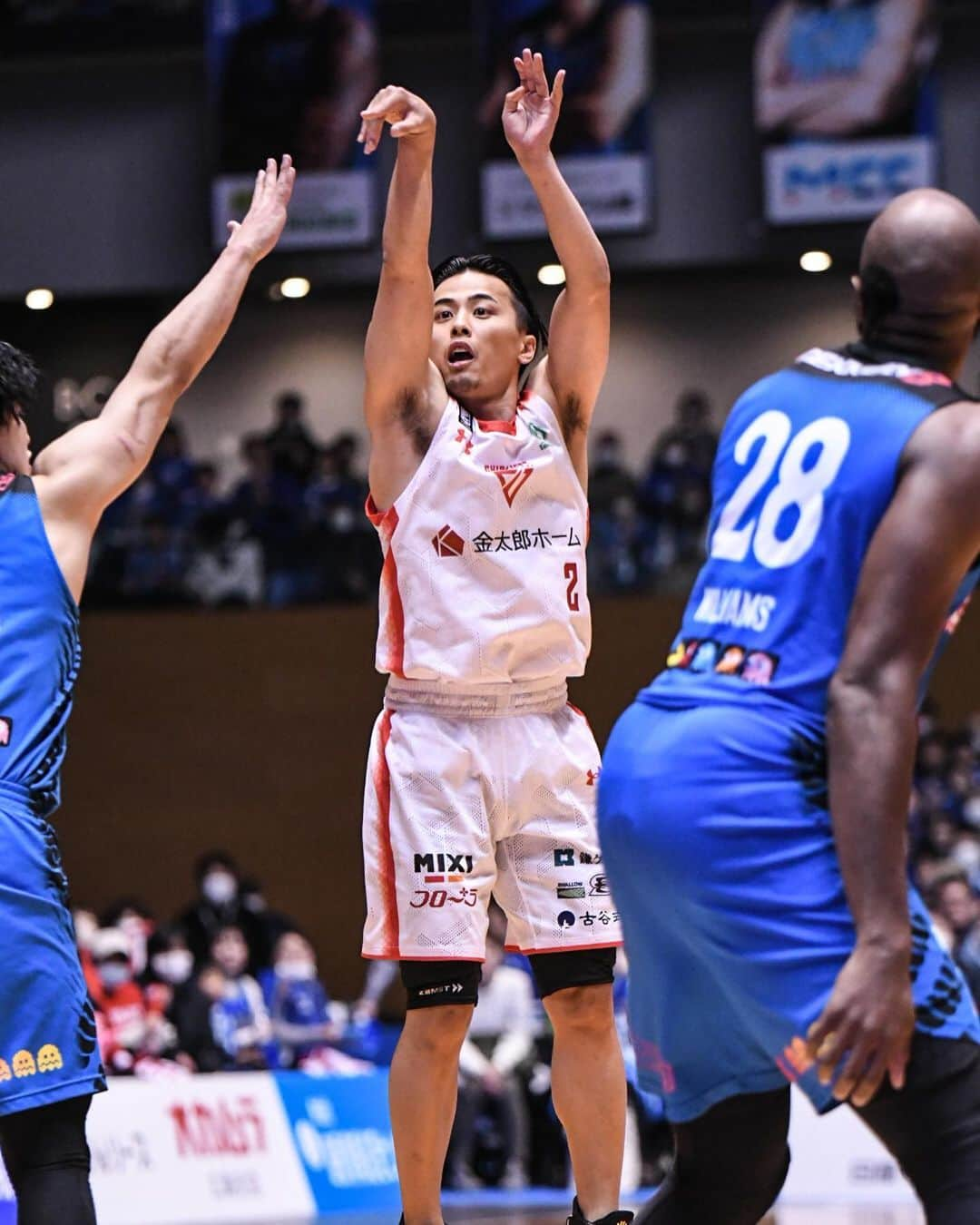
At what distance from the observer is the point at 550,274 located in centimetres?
2144

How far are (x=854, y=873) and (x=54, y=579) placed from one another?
2.10 metres

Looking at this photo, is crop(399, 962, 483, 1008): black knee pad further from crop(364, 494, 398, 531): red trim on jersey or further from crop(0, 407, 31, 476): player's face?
crop(0, 407, 31, 476): player's face

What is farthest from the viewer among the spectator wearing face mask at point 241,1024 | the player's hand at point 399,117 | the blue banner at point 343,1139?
the spectator wearing face mask at point 241,1024

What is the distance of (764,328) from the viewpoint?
75.9ft

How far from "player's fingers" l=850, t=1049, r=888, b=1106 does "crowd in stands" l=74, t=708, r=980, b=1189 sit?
27.6 ft

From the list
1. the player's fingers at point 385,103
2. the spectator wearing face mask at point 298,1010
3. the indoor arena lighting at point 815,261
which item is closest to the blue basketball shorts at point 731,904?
the player's fingers at point 385,103

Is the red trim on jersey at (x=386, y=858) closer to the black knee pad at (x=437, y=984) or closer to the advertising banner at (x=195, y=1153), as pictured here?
the black knee pad at (x=437, y=984)

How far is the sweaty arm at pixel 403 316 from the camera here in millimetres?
5223

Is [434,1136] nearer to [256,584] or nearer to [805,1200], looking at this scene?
[805,1200]

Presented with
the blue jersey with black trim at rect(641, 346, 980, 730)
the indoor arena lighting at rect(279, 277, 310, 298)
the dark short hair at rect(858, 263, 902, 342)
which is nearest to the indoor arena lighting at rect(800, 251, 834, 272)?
the indoor arena lighting at rect(279, 277, 310, 298)

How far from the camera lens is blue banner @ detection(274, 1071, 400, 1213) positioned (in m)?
10.9

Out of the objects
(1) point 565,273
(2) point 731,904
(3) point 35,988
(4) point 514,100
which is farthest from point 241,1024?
(2) point 731,904

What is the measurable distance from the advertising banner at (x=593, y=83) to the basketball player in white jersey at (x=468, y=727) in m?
14.4

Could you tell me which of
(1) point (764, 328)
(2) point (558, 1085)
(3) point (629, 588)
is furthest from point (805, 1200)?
(1) point (764, 328)
